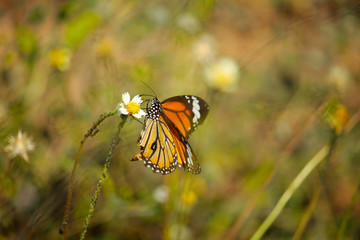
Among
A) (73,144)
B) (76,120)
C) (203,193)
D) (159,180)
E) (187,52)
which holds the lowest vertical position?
(203,193)

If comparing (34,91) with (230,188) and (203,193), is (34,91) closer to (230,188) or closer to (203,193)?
(203,193)

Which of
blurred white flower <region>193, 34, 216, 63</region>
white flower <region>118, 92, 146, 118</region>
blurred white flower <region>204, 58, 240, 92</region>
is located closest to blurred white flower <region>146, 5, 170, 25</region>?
blurred white flower <region>193, 34, 216, 63</region>

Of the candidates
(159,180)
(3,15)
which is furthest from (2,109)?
(159,180)

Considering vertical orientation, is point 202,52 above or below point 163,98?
above

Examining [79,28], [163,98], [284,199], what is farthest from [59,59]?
[284,199]

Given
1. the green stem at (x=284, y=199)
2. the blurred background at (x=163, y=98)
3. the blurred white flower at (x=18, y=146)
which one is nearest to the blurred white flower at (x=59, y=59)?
the blurred background at (x=163, y=98)

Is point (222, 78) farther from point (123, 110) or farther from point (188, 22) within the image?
point (123, 110)
